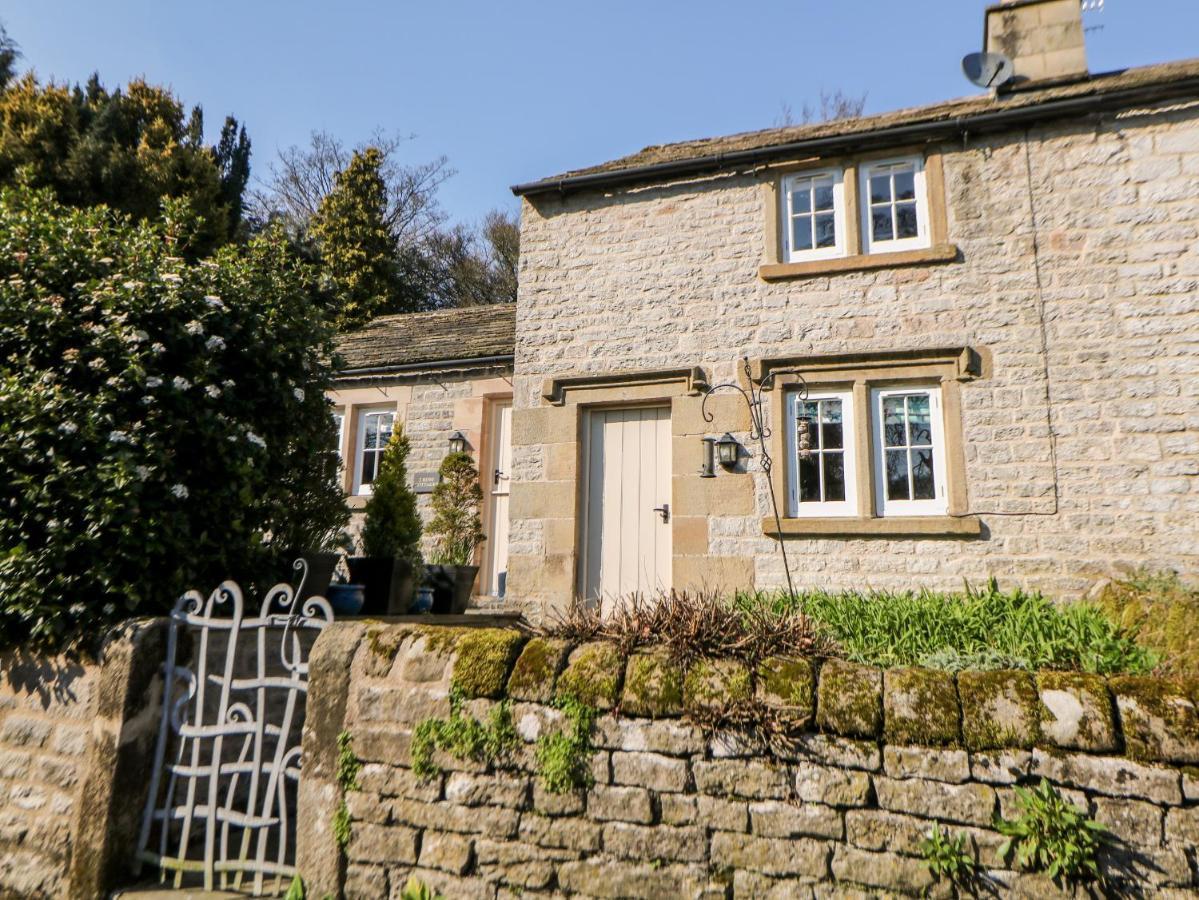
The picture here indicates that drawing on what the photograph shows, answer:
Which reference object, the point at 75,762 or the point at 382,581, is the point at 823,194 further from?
the point at 75,762

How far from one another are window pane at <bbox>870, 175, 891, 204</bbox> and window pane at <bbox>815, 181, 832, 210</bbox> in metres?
0.43

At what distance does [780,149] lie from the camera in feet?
25.5

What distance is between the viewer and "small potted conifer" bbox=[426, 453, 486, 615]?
6.79 m

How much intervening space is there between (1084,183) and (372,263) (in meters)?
19.0

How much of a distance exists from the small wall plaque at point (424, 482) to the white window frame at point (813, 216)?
5.35 metres

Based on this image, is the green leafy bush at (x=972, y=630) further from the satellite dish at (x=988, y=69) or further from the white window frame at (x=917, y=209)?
the satellite dish at (x=988, y=69)

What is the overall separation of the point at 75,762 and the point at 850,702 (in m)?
3.83

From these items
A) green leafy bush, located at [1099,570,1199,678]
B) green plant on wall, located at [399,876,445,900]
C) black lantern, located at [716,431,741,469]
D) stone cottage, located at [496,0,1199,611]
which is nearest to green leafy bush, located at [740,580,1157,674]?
green leafy bush, located at [1099,570,1199,678]

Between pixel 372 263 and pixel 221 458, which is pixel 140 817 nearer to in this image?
pixel 221 458

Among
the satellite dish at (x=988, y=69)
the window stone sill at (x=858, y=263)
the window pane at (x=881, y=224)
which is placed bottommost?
the window stone sill at (x=858, y=263)

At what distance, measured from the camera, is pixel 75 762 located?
3779 mm

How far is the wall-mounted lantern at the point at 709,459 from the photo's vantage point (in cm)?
744

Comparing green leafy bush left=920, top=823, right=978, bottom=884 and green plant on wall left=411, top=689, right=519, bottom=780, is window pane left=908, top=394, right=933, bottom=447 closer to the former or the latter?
green leafy bush left=920, top=823, right=978, bottom=884

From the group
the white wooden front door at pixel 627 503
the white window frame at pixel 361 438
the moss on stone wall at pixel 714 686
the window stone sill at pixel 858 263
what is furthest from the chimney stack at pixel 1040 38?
the white window frame at pixel 361 438
